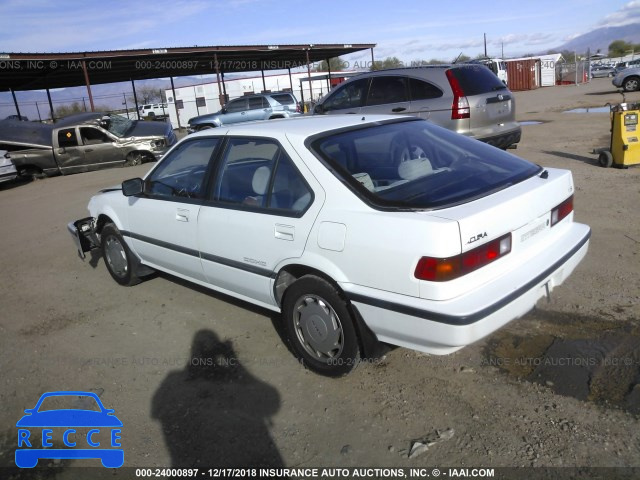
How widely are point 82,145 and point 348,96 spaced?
8.81 meters

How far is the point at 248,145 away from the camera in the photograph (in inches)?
152

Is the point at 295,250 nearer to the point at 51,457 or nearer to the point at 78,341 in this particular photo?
the point at 51,457

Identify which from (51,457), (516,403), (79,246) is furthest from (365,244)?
(79,246)

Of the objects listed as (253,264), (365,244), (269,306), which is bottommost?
(269,306)

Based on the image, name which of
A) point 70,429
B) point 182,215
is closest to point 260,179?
point 182,215

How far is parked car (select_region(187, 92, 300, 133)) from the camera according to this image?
69.4ft

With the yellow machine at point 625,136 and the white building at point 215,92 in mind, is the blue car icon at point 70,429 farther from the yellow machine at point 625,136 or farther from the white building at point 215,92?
the white building at point 215,92

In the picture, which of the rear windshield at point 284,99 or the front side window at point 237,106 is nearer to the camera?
the front side window at point 237,106

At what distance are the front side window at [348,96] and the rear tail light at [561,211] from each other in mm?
6546

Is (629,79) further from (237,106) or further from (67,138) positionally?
(67,138)

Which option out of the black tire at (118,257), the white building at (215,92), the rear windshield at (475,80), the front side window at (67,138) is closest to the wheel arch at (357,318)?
the black tire at (118,257)

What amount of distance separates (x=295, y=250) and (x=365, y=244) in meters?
0.55

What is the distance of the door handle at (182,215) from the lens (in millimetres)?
4113

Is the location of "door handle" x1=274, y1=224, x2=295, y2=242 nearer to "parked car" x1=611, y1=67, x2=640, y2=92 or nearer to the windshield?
the windshield
